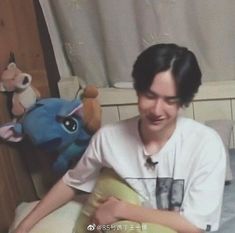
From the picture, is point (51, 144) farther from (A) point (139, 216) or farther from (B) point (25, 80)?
(A) point (139, 216)

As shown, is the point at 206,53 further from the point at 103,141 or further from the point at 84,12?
the point at 103,141

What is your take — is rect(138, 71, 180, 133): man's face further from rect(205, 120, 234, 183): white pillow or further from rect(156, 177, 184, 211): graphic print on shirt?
rect(205, 120, 234, 183): white pillow

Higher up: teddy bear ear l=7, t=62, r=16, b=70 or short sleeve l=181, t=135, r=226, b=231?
teddy bear ear l=7, t=62, r=16, b=70

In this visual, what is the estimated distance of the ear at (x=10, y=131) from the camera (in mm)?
1423

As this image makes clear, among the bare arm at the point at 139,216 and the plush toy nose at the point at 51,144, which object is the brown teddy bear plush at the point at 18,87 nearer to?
the plush toy nose at the point at 51,144

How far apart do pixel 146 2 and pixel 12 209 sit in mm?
754

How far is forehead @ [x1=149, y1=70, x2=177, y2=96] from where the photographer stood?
96cm


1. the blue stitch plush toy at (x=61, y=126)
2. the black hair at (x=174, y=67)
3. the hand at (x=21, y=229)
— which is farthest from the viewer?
the blue stitch plush toy at (x=61, y=126)

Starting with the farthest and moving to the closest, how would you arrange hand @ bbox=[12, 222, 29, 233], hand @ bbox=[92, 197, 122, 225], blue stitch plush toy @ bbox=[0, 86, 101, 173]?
blue stitch plush toy @ bbox=[0, 86, 101, 173] < hand @ bbox=[12, 222, 29, 233] < hand @ bbox=[92, 197, 122, 225]

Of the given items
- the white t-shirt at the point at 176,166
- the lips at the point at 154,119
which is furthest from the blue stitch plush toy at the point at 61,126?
the lips at the point at 154,119

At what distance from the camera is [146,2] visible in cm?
148

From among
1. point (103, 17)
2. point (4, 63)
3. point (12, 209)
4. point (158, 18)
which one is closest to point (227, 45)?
point (158, 18)

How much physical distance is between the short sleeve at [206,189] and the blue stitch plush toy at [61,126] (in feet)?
1.63

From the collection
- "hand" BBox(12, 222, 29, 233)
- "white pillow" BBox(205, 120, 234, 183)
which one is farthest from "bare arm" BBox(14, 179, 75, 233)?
"white pillow" BBox(205, 120, 234, 183)
